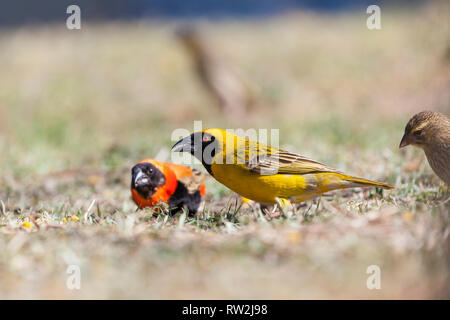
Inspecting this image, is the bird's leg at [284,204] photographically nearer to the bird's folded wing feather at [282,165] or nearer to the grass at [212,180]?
the grass at [212,180]

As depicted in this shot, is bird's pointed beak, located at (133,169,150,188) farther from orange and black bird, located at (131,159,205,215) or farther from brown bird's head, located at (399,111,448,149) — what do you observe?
brown bird's head, located at (399,111,448,149)

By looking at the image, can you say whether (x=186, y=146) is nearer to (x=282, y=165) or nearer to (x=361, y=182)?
(x=282, y=165)

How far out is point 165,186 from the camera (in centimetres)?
486

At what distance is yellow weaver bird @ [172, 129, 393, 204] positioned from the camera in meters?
4.35

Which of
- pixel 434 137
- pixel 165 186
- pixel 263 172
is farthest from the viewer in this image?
pixel 165 186

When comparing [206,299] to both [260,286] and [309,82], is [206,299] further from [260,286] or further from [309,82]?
[309,82]

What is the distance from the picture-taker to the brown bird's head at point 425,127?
4.53 meters

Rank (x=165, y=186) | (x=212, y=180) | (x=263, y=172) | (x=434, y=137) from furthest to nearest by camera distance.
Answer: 1. (x=212, y=180)
2. (x=165, y=186)
3. (x=434, y=137)
4. (x=263, y=172)

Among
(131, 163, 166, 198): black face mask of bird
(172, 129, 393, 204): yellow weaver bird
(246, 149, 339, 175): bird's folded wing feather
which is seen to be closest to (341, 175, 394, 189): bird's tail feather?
(172, 129, 393, 204): yellow weaver bird

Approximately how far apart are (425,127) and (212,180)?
2339 millimetres

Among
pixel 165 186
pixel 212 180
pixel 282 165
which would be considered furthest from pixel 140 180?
pixel 212 180

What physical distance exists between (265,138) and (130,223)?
4.12m

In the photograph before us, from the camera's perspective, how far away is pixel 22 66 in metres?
12.1
